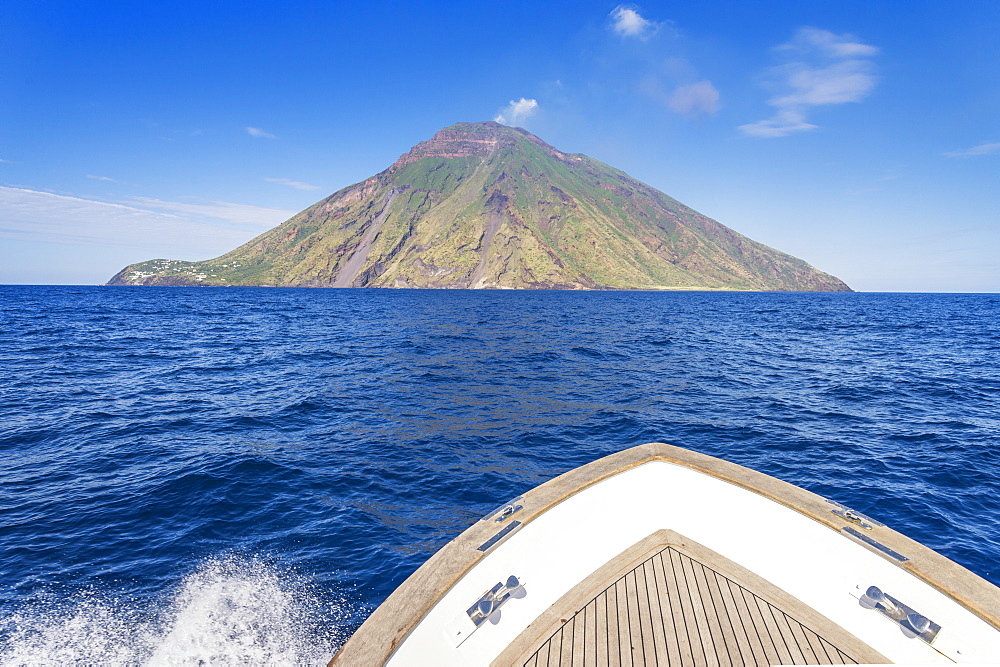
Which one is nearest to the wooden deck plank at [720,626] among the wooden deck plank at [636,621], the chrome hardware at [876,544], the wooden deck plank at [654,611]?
the wooden deck plank at [654,611]

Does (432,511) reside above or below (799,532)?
below

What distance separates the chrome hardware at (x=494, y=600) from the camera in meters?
5.89

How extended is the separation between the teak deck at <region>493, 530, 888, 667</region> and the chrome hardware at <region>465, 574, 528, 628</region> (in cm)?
46

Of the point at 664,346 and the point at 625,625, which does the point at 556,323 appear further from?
the point at 625,625

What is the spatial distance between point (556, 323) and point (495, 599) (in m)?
59.9

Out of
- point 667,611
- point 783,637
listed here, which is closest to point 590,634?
point 667,611

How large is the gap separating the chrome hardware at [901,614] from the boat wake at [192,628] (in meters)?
8.59

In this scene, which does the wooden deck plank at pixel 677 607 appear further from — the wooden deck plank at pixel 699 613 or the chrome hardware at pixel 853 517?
the chrome hardware at pixel 853 517

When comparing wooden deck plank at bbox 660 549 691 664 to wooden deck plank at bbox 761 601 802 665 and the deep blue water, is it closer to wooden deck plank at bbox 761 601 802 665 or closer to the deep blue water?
wooden deck plank at bbox 761 601 802 665

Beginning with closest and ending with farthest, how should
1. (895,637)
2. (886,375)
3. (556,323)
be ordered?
(895,637) → (886,375) → (556,323)

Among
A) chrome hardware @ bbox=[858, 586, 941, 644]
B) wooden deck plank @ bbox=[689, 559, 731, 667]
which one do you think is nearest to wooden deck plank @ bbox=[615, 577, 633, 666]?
wooden deck plank @ bbox=[689, 559, 731, 667]

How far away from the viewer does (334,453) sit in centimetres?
1688

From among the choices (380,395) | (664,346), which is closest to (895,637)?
(380,395)

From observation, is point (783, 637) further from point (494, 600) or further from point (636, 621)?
point (494, 600)
